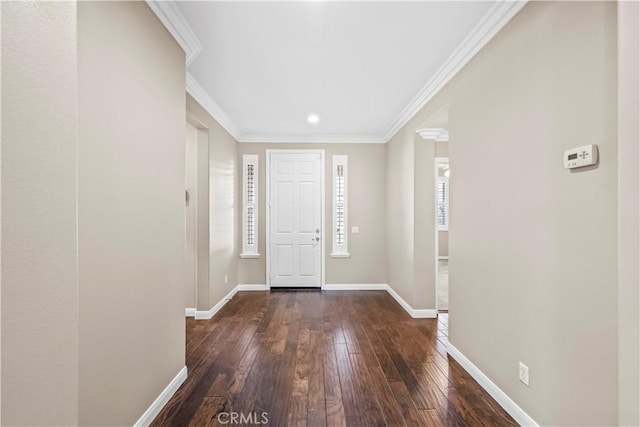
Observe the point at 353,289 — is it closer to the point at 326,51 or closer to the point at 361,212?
the point at 361,212

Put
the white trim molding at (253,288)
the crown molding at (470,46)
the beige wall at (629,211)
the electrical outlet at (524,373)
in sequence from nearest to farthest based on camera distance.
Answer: the beige wall at (629,211), the electrical outlet at (524,373), the crown molding at (470,46), the white trim molding at (253,288)

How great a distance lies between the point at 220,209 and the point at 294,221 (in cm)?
139

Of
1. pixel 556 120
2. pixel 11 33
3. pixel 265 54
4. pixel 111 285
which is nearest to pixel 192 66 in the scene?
pixel 265 54

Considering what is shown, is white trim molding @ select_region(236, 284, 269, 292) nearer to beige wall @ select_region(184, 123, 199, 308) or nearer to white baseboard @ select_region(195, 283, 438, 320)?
white baseboard @ select_region(195, 283, 438, 320)

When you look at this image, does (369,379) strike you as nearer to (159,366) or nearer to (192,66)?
(159,366)

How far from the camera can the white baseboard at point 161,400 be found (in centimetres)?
178

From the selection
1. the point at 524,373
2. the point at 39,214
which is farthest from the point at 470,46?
the point at 39,214

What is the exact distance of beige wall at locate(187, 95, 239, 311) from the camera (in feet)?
12.2

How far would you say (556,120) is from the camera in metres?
1.57

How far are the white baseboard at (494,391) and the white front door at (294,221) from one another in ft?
9.51

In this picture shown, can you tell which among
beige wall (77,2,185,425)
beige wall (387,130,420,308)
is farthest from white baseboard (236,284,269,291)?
beige wall (77,2,185,425)

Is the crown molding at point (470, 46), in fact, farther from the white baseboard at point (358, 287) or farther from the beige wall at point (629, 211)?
the white baseboard at point (358, 287)

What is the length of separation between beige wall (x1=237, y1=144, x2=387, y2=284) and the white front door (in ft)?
0.55

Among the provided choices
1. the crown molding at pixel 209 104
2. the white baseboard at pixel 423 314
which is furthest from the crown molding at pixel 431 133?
the crown molding at pixel 209 104
